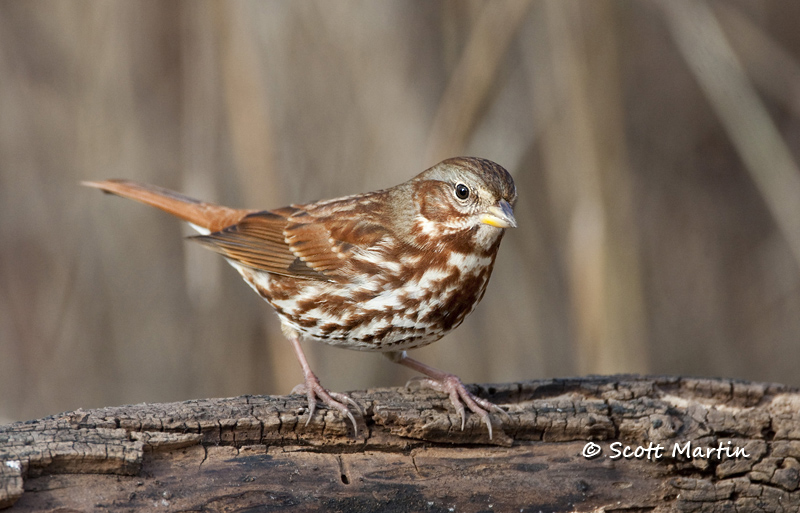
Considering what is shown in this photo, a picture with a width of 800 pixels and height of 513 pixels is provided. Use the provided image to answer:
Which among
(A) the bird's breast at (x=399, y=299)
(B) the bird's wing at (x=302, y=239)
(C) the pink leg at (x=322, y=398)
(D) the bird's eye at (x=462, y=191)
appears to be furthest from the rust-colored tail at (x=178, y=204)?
(D) the bird's eye at (x=462, y=191)

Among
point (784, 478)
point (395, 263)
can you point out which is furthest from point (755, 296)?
point (395, 263)

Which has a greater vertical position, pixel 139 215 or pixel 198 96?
pixel 198 96

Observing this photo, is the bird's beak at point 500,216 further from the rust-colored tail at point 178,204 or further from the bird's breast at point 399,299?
the rust-colored tail at point 178,204

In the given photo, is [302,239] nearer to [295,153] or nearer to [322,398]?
[322,398]

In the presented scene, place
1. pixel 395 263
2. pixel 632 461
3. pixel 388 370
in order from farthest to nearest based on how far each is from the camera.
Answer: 1. pixel 388 370
2. pixel 395 263
3. pixel 632 461

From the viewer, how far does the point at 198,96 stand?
5664 mm

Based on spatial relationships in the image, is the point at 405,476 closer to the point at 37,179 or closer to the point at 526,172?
the point at 526,172

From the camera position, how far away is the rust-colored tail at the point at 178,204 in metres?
4.86

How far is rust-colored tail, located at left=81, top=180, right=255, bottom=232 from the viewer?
4855 millimetres

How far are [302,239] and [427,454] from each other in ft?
4.86

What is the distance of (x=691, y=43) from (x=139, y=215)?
4437 millimetres
